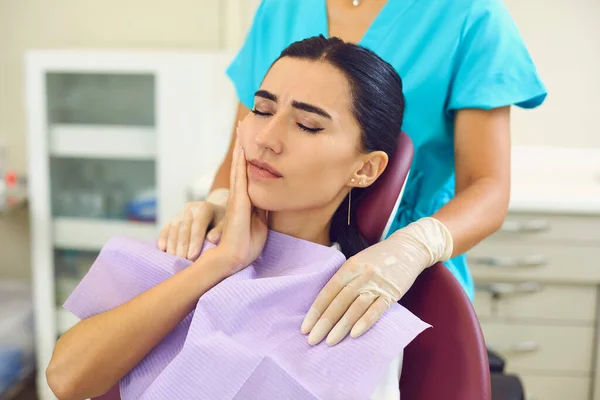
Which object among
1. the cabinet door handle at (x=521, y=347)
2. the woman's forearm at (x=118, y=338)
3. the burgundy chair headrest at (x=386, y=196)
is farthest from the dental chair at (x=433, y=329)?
the cabinet door handle at (x=521, y=347)

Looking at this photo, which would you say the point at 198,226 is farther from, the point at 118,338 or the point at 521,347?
the point at 521,347

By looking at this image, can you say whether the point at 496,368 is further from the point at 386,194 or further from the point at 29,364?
the point at 29,364

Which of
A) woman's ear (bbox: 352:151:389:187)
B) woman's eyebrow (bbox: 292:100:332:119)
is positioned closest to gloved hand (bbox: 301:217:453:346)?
woman's ear (bbox: 352:151:389:187)

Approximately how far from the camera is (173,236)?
3.46ft

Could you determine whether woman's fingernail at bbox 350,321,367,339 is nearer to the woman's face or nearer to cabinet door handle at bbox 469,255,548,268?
the woman's face

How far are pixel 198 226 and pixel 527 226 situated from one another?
1.29m

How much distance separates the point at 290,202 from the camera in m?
1.00

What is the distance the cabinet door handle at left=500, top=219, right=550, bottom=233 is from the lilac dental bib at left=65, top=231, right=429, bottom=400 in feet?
3.80

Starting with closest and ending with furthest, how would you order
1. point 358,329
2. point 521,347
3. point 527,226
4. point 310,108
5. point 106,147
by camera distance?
point 358,329, point 310,108, point 527,226, point 521,347, point 106,147

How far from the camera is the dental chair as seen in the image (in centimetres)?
86

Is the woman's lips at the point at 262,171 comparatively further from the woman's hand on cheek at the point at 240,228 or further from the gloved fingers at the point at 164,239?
the gloved fingers at the point at 164,239

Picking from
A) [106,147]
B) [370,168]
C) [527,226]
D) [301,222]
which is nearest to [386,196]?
[370,168]

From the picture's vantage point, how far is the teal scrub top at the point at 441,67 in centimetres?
112

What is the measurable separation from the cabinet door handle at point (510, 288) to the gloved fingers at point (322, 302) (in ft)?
4.18
